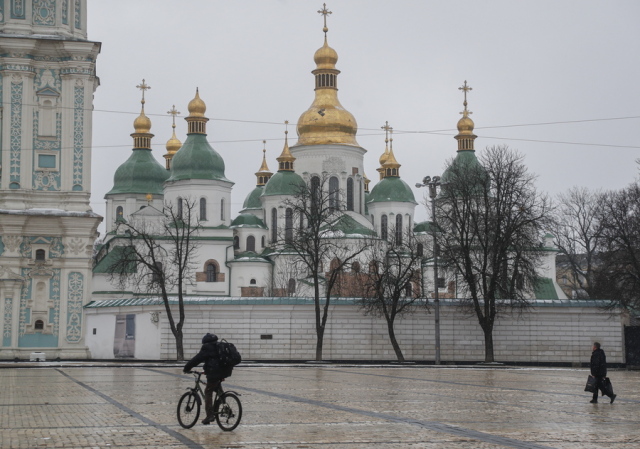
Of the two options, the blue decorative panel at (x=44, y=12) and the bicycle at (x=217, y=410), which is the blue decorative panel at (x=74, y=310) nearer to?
the blue decorative panel at (x=44, y=12)

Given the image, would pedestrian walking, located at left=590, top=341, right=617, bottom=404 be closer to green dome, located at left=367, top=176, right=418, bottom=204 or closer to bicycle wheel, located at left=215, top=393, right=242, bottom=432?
bicycle wheel, located at left=215, top=393, right=242, bottom=432

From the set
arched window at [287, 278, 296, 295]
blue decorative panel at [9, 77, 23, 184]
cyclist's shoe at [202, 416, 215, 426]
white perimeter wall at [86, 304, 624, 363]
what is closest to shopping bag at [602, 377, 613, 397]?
cyclist's shoe at [202, 416, 215, 426]

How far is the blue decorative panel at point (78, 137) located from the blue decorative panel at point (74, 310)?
13.7 feet

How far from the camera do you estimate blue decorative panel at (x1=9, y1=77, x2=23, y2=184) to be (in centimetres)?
4581

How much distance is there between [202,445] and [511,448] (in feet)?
11.8

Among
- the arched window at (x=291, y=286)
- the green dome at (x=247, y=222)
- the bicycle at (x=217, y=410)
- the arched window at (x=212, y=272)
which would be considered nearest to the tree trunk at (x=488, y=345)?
the bicycle at (x=217, y=410)

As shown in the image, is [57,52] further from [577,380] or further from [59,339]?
[577,380]

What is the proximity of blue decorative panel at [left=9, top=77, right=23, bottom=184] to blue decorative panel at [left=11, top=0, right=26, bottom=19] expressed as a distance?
2904 mm

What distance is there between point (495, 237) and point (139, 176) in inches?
1974

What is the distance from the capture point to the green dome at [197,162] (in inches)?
3214

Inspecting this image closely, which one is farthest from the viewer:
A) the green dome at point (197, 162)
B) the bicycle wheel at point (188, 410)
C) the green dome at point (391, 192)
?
the green dome at point (391, 192)

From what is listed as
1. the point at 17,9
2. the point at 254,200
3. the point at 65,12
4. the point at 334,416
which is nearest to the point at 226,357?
the point at 334,416

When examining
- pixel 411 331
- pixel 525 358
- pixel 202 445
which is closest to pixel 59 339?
pixel 411 331

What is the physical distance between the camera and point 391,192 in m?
88.1
